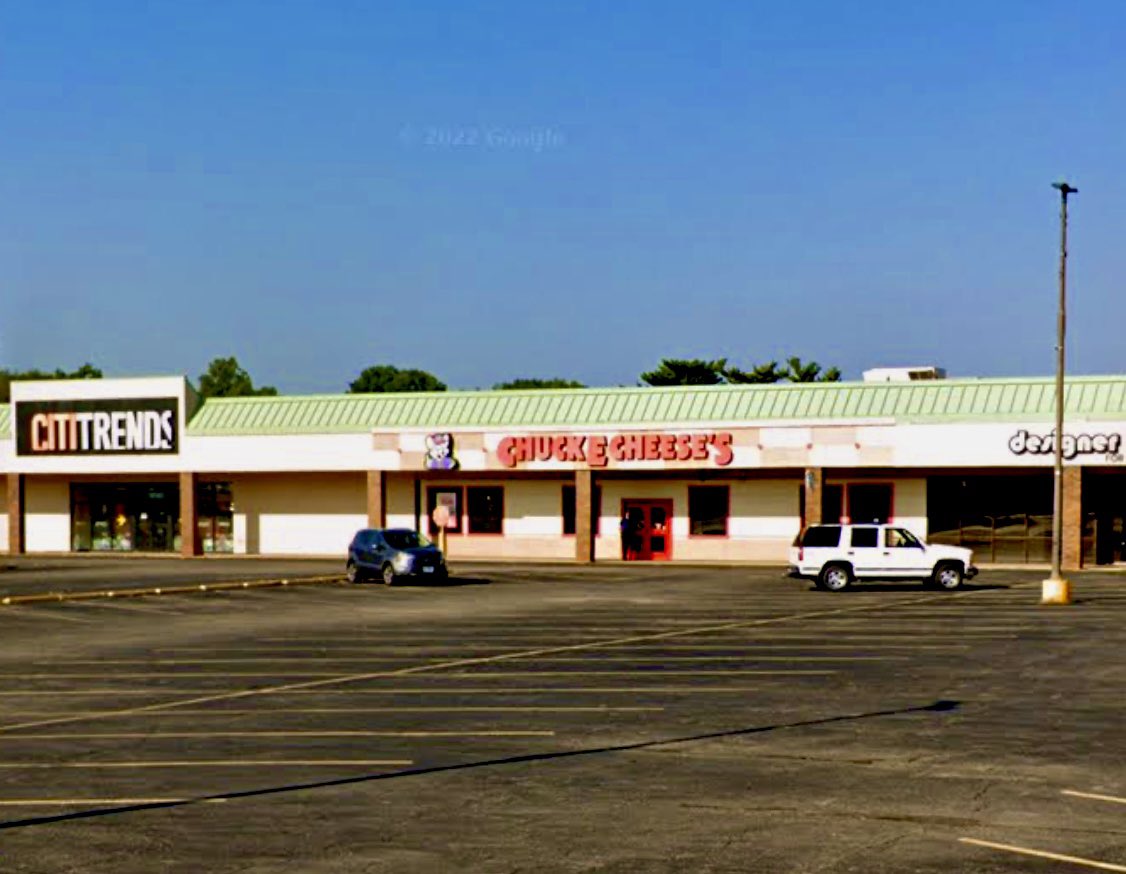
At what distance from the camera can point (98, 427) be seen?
74125mm

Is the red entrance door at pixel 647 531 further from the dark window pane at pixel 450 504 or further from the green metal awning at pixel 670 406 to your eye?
the dark window pane at pixel 450 504

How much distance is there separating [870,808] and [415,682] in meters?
11.1

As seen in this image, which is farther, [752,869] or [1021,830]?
[1021,830]

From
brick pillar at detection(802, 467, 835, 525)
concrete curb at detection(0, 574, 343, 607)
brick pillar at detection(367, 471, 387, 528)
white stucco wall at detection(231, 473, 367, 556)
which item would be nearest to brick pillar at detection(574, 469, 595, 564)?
brick pillar at detection(367, 471, 387, 528)

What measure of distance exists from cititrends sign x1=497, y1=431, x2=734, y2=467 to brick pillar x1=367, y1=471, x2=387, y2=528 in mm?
5313

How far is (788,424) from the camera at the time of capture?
202ft

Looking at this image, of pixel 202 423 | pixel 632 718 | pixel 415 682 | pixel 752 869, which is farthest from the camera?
pixel 202 423

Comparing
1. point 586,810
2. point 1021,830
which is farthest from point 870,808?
point 586,810

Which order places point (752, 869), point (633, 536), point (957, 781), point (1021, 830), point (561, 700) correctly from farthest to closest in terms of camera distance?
point (633, 536) < point (561, 700) < point (957, 781) < point (1021, 830) < point (752, 869)

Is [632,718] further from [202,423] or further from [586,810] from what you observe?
[202,423]

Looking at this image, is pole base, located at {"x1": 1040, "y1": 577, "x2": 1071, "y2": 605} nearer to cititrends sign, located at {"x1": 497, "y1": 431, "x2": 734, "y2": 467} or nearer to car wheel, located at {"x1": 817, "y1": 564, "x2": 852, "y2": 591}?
car wheel, located at {"x1": 817, "y1": 564, "x2": 852, "y2": 591}

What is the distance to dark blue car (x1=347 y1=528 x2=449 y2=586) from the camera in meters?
51.4

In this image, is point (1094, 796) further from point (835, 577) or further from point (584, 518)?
point (584, 518)

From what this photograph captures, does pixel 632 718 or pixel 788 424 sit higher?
pixel 788 424
